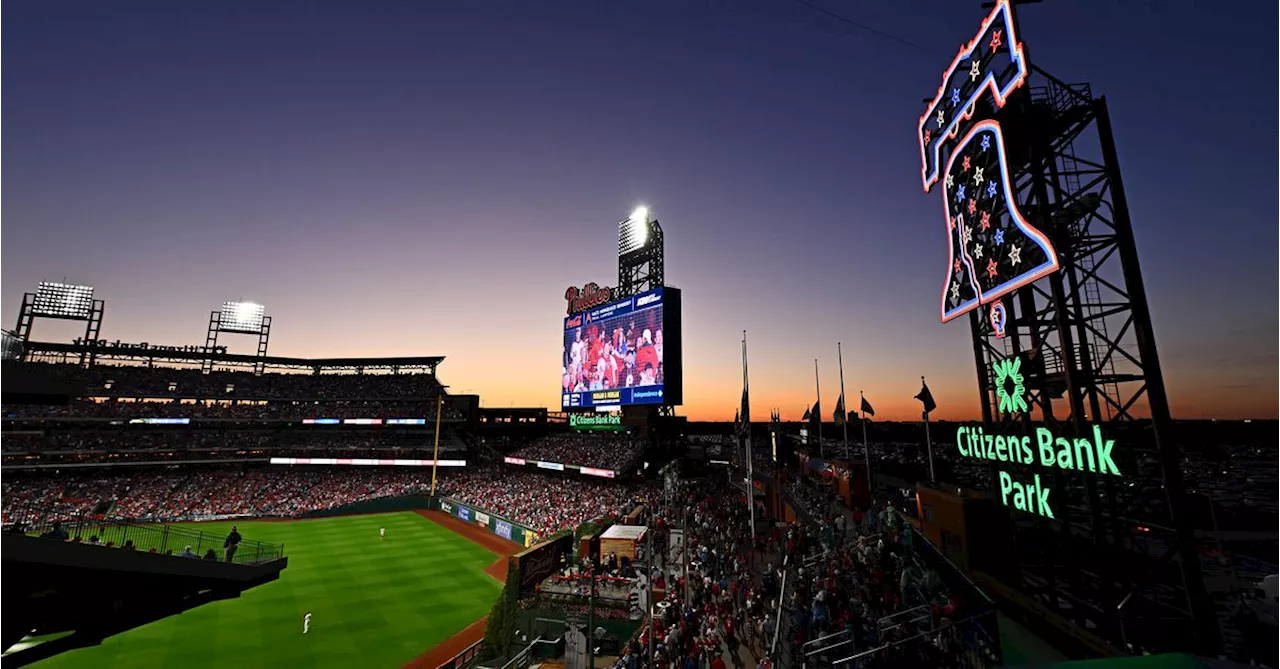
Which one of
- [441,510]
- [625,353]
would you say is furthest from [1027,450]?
[441,510]

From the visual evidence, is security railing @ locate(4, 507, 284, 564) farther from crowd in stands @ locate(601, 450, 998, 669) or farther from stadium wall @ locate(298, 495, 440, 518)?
stadium wall @ locate(298, 495, 440, 518)

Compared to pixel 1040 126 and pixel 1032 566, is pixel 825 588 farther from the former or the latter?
pixel 1040 126

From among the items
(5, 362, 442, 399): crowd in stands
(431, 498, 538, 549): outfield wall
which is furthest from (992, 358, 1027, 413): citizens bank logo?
(5, 362, 442, 399): crowd in stands

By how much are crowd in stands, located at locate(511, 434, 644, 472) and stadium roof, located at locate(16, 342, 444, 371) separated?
22231 mm

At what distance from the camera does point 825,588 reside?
543 inches

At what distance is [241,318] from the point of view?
76500 millimetres

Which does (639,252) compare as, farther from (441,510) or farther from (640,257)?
(441,510)

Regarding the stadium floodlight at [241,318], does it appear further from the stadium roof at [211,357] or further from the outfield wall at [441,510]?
the outfield wall at [441,510]

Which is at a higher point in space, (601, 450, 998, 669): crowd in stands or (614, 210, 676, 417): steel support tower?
(614, 210, 676, 417): steel support tower

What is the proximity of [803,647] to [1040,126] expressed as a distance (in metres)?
14.9

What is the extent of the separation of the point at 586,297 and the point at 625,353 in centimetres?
855

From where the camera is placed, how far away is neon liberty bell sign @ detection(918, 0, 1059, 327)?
14.1 meters

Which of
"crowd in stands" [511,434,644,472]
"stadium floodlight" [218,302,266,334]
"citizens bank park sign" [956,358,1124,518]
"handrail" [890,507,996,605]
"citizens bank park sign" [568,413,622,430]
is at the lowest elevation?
"handrail" [890,507,996,605]

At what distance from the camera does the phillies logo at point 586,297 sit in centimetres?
4968
